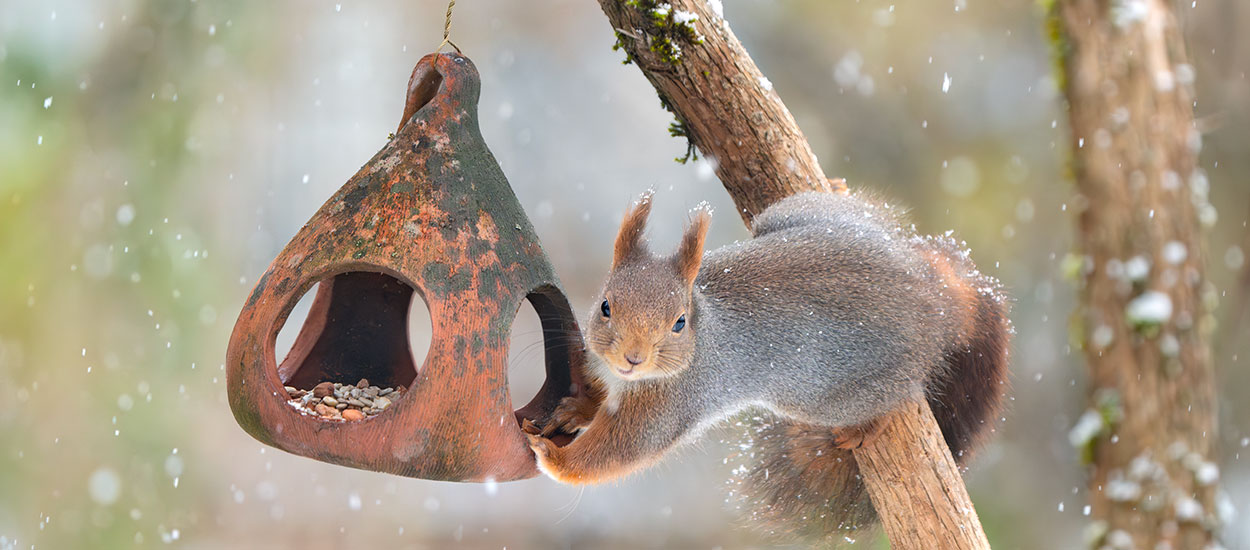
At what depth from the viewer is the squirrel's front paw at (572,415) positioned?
70.0 inches

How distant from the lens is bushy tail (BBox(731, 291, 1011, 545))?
2.01 m

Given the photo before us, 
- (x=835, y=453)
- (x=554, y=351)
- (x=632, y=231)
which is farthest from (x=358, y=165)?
(x=632, y=231)

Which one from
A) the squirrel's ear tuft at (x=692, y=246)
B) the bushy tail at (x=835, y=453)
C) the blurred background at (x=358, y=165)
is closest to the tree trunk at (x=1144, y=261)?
the bushy tail at (x=835, y=453)

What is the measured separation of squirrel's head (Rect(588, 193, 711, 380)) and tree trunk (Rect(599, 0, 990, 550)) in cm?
44

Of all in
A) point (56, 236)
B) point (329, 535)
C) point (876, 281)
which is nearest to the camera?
point (876, 281)

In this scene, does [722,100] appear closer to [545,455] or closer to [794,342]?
[794,342]

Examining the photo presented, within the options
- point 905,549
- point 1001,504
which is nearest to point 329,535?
point 1001,504

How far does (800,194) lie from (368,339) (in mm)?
879

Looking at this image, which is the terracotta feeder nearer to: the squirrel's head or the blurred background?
the squirrel's head

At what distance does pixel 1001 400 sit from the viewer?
6.84ft

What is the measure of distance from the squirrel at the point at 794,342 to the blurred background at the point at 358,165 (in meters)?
1.31

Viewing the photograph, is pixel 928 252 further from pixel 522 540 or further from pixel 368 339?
pixel 522 540

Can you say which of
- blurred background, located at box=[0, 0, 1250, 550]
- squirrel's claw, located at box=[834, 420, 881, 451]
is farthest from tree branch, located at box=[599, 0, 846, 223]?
blurred background, located at box=[0, 0, 1250, 550]

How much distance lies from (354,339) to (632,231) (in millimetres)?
654
